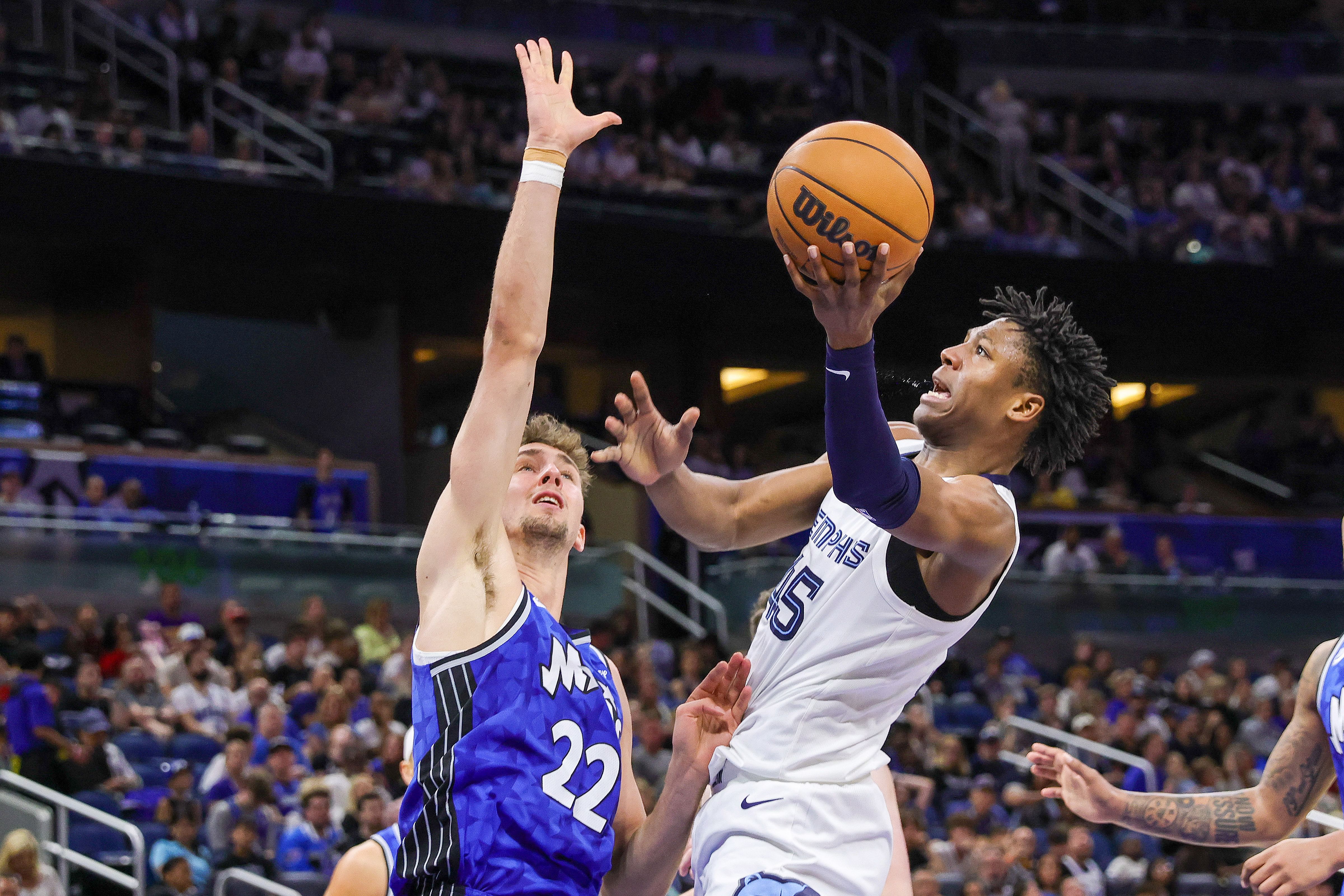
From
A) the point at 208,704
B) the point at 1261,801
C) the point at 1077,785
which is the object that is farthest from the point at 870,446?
the point at 208,704

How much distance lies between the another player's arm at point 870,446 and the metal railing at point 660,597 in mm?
11640

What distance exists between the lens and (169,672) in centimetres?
1126

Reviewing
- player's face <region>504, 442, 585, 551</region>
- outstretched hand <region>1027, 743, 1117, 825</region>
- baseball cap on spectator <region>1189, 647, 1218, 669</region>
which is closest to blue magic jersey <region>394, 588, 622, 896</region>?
player's face <region>504, 442, 585, 551</region>

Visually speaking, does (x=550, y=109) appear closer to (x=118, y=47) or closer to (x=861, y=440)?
(x=861, y=440)

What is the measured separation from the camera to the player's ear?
4.05 meters

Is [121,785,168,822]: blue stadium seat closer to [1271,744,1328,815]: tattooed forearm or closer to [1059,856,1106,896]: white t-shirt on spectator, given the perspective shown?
[1059,856,1106,896]: white t-shirt on spectator

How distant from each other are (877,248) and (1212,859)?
9.22 meters

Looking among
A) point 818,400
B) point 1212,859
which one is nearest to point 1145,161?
point 818,400

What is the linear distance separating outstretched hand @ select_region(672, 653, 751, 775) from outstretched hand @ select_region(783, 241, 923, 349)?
98 cm

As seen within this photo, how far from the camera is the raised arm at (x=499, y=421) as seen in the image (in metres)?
3.55

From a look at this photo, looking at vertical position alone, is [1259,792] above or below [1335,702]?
below

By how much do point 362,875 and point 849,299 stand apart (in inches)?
106

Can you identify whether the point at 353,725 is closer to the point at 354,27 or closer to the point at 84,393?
the point at 84,393

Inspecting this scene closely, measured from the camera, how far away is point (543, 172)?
11.8ft
